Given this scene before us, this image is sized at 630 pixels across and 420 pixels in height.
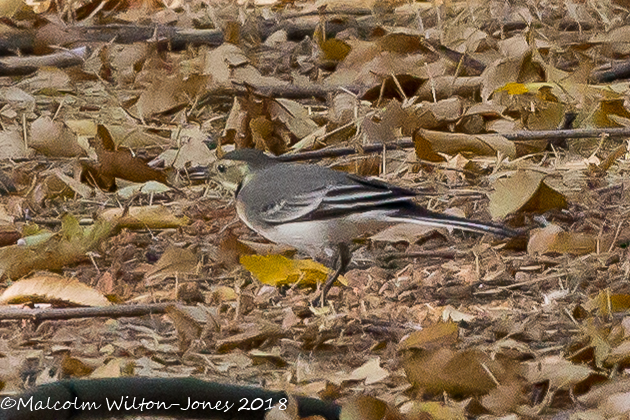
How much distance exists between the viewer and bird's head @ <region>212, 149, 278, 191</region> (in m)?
4.81

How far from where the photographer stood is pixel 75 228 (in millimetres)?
4527

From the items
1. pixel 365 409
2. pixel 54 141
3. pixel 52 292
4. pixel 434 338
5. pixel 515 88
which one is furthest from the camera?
pixel 515 88

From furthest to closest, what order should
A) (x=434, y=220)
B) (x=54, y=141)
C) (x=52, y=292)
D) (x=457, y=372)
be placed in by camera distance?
(x=54, y=141) → (x=434, y=220) → (x=52, y=292) → (x=457, y=372)

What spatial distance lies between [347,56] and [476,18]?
1258mm

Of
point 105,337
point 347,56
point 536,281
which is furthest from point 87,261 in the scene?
point 347,56

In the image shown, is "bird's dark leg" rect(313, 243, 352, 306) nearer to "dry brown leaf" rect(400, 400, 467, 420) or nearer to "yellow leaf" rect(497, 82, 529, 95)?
"dry brown leaf" rect(400, 400, 467, 420)

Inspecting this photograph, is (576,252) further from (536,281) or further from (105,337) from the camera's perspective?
(105,337)

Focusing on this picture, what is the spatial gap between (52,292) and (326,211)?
100 centimetres

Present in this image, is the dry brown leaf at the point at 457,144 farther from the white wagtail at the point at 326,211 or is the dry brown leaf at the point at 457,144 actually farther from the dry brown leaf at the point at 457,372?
the dry brown leaf at the point at 457,372

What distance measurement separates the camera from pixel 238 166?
4852 millimetres

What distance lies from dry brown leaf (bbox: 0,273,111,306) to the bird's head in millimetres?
1008

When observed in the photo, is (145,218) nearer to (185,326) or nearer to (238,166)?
(238,166)

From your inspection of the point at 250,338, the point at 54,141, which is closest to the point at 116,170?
the point at 54,141

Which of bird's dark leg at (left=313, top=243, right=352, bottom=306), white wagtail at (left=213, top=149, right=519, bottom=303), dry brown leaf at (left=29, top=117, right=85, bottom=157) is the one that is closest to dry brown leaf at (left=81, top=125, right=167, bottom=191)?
dry brown leaf at (left=29, top=117, right=85, bottom=157)
